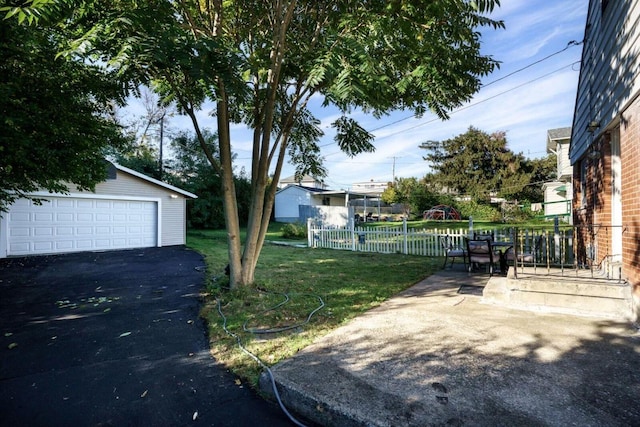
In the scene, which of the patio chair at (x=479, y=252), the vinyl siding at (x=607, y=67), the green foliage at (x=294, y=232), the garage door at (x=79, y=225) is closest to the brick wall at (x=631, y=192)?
the vinyl siding at (x=607, y=67)

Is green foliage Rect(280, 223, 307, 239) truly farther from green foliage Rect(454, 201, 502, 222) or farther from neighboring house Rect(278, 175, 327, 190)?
green foliage Rect(454, 201, 502, 222)

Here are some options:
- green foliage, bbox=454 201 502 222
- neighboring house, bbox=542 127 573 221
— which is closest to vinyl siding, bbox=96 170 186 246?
neighboring house, bbox=542 127 573 221

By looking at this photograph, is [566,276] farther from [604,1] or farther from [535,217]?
[535,217]

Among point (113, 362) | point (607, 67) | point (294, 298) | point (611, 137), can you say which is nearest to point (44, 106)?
point (113, 362)

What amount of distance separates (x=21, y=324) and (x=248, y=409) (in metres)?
4.29

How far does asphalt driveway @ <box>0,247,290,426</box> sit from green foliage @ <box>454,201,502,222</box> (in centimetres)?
3047

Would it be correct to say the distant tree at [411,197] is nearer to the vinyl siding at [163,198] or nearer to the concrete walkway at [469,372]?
the vinyl siding at [163,198]

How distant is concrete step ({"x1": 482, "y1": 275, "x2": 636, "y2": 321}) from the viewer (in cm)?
428

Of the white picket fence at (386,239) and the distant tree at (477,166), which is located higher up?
the distant tree at (477,166)

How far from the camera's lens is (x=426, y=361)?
3.13 meters

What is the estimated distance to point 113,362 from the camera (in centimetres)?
346

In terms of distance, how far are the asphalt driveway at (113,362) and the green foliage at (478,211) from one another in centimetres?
3047

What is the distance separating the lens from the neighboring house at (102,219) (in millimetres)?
11375

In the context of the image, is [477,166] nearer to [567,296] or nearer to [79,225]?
[567,296]
